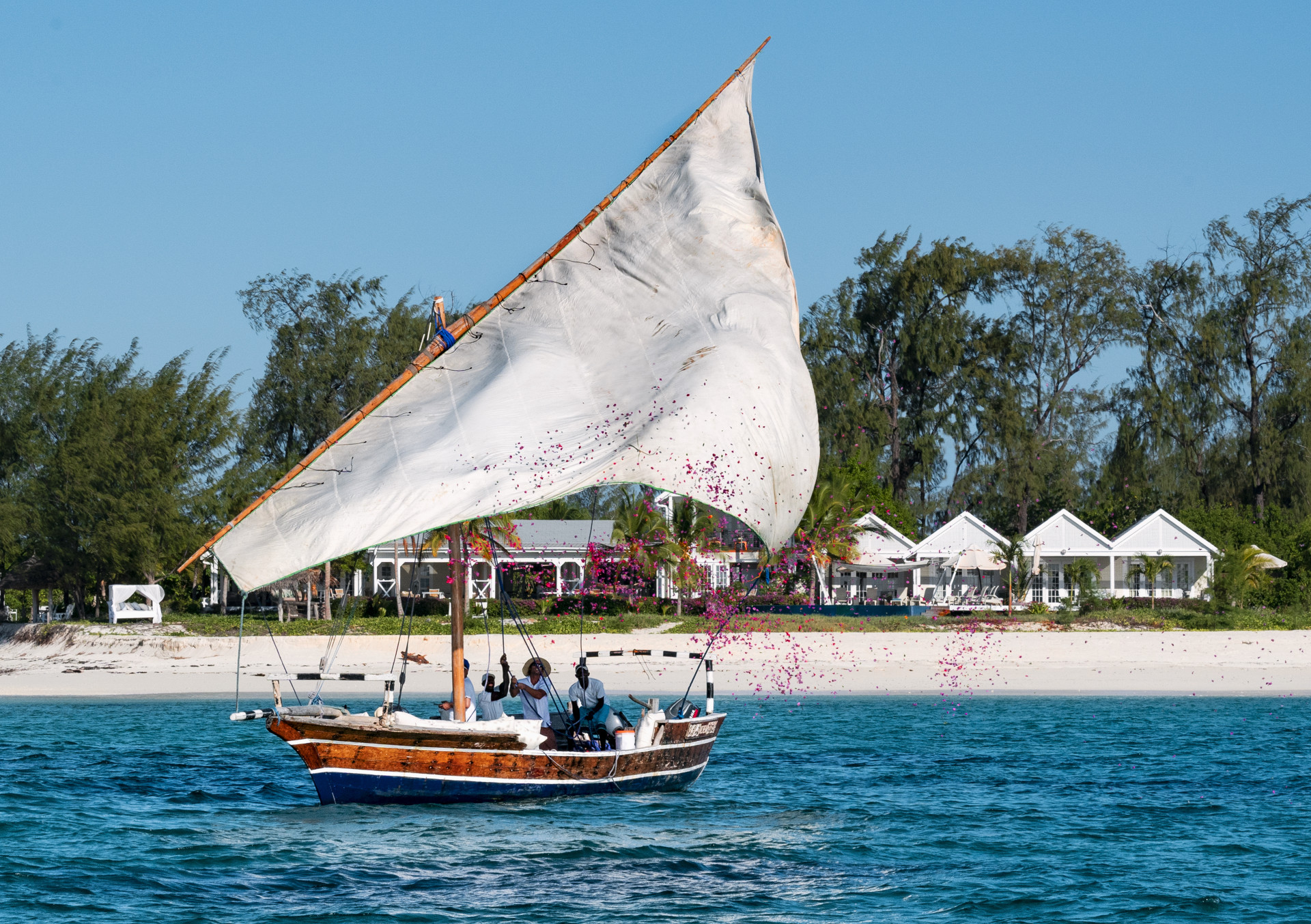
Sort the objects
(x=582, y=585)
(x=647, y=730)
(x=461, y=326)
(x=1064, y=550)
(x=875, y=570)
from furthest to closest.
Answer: (x=875, y=570), (x=1064, y=550), (x=582, y=585), (x=647, y=730), (x=461, y=326)

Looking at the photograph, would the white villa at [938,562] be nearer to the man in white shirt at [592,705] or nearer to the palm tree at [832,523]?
the palm tree at [832,523]

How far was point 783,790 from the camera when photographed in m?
21.5

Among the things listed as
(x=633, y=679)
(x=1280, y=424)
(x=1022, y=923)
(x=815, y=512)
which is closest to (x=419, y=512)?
(x=1022, y=923)

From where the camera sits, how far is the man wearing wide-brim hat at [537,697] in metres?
18.8

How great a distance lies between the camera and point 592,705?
65.9 ft

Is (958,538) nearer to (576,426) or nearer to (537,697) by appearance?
(537,697)

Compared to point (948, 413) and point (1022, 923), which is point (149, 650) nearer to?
point (1022, 923)

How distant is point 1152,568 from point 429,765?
44.7 m

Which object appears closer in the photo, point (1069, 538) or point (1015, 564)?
point (1015, 564)

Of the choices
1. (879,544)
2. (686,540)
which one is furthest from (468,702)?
(879,544)

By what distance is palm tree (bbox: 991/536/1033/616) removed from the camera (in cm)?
5444

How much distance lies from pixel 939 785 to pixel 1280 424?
51.4 meters

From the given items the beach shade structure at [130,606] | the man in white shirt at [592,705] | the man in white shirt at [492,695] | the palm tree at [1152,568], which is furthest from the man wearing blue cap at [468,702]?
the palm tree at [1152,568]

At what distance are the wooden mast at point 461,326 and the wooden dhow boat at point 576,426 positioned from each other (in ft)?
0.10
